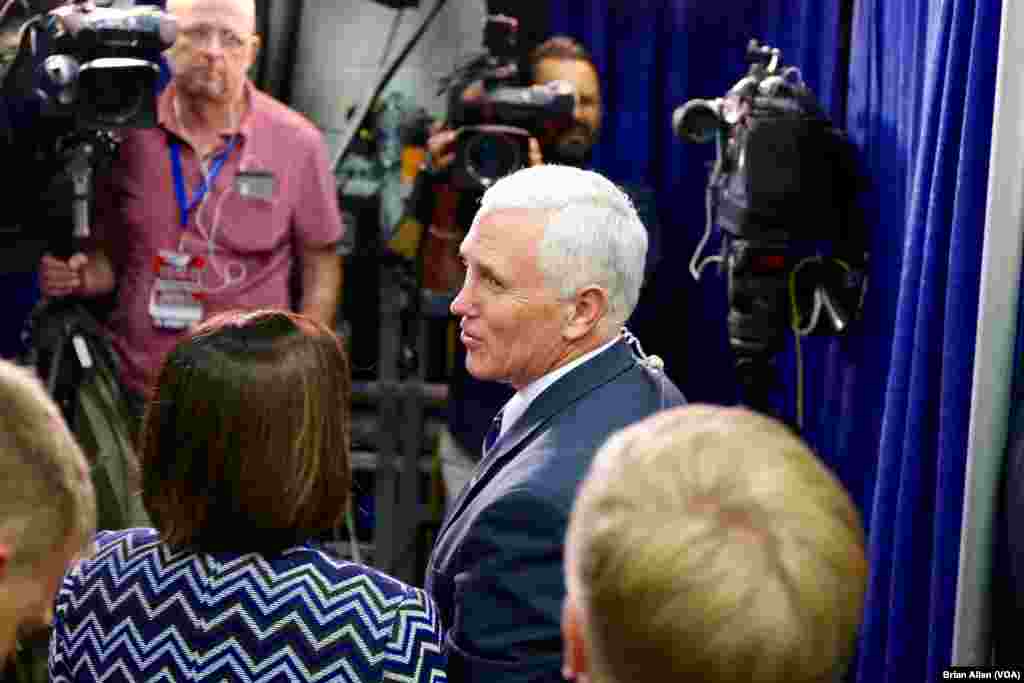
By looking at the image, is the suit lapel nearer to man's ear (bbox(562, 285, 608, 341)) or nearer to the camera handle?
man's ear (bbox(562, 285, 608, 341))

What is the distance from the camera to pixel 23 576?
1.09m

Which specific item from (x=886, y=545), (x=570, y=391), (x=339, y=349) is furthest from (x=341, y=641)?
(x=886, y=545)

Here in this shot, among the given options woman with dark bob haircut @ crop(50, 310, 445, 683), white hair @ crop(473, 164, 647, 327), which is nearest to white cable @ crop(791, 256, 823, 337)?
white hair @ crop(473, 164, 647, 327)

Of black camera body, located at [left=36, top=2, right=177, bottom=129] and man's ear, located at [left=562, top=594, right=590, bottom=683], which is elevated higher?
black camera body, located at [left=36, top=2, right=177, bottom=129]

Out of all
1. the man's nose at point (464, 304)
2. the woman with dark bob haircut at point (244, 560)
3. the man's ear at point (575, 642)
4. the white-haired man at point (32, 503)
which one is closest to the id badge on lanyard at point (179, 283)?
the man's nose at point (464, 304)

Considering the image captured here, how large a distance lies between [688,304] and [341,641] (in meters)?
2.83

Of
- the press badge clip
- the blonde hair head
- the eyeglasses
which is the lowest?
the press badge clip

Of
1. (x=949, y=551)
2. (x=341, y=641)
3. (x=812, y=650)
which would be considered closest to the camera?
(x=812, y=650)

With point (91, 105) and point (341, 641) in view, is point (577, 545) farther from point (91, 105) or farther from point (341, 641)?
point (91, 105)

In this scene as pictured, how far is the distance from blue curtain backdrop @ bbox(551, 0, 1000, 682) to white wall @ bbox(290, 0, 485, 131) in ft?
0.95

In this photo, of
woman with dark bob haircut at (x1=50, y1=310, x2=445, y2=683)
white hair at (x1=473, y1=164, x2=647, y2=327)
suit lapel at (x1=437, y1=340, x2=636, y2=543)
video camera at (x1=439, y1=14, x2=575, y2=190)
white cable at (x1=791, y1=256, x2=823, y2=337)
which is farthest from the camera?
video camera at (x1=439, y1=14, x2=575, y2=190)

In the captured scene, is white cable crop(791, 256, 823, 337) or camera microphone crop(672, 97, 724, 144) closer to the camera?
white cable crop(791, 256, 823, 337)

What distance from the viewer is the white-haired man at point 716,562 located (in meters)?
0.99

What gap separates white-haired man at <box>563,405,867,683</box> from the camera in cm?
99
